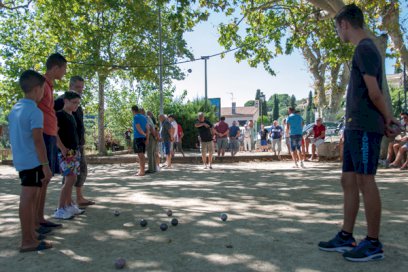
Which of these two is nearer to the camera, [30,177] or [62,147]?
[30,177]

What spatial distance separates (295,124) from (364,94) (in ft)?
28.6

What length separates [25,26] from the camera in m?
23.5

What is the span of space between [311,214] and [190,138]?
65.7 feet

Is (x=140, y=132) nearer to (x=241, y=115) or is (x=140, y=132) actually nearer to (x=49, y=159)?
(x=49, y=159)

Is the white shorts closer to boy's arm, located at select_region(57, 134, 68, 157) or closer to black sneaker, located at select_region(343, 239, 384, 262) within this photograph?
boy's arm, located at select_region(57, 134, 68, 157)

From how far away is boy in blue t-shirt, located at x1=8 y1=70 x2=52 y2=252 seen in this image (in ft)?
11.9

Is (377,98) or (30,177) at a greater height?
(377,98)

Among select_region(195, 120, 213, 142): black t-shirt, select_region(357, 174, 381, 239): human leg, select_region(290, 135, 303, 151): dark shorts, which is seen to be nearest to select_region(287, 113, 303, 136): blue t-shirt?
select_region(290, 135, 303, 151): dark shorts

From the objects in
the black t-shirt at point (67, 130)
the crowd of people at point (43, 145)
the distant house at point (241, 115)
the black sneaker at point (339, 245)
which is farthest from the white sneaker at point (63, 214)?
the distant house at point (241, 115)

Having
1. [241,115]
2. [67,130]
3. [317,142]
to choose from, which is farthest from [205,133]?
[241,115]

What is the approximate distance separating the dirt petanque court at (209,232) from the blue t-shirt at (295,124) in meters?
4.55

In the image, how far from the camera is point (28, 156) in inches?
144

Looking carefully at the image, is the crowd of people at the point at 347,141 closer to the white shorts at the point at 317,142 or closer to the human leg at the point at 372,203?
the human leg at the point at 372,203

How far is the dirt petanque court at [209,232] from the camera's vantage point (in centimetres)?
320
